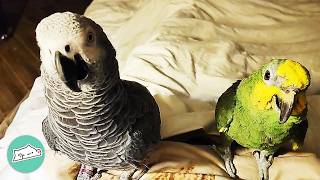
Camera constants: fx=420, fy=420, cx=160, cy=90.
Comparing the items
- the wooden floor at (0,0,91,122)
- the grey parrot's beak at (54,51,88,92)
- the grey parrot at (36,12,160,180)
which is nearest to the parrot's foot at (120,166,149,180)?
the grey parrot at (36,12,160,180)

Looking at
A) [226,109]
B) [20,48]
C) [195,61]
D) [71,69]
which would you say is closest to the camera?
[71,69]

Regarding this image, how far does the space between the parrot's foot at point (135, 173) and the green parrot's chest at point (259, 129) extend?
203 millimetres

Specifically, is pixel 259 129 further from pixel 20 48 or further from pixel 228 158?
pixel 20 48

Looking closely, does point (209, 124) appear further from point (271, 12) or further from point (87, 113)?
point (271, 12)

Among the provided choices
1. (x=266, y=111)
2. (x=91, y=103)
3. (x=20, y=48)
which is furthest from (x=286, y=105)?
(x=20, y=48)

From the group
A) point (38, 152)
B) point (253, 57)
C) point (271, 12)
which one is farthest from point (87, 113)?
point (271, 12)

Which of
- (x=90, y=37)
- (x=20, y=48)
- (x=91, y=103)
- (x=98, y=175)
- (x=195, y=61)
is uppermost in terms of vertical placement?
(x=90, y=37)

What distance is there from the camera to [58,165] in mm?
918

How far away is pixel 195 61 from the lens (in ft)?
3.80

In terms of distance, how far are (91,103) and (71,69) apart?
0.09 m

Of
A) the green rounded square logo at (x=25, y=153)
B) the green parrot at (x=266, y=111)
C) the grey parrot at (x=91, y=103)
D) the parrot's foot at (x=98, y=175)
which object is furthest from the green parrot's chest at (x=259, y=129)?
the green rounded square logo at (x=25, y=153)

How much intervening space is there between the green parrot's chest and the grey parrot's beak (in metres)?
0.33

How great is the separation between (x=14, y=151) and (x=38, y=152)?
5cm

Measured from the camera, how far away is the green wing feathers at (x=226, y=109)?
0.86 m
